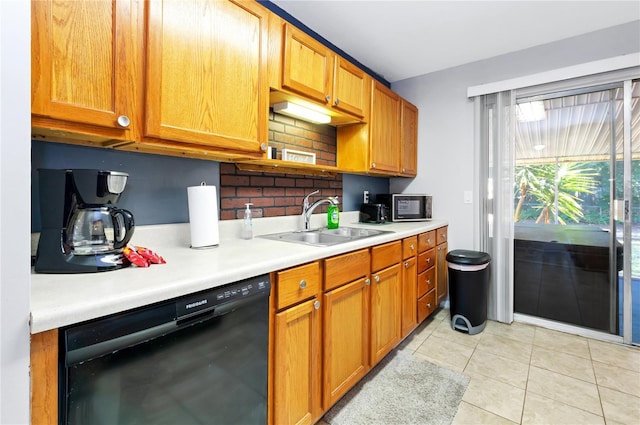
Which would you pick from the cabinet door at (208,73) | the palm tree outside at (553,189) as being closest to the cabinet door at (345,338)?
the cabinet door at (208,73)

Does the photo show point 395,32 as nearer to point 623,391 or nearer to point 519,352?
point 519,352

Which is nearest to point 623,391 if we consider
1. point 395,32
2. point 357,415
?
point 357,415

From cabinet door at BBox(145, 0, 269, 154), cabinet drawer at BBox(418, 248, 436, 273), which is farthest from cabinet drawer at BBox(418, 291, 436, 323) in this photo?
cabinet door at BBox(145, 0, 269, 154)

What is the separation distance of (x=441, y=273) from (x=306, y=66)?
7.50 ft

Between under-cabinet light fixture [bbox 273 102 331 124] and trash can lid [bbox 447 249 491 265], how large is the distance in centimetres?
158

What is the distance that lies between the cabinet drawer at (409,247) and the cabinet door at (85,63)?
1.80 m

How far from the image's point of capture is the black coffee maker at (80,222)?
0.98 m

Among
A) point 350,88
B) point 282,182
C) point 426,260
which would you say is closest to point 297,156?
point 282,182

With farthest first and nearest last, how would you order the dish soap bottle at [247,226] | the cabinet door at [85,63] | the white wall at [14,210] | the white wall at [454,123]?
1. the white wall at [454,123]
2. the dish soap bottle at [247,226]
3. the cabinet door at [85,63]
4. the white wall at [14,210]

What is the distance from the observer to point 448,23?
2270mm

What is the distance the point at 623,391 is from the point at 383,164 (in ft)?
7.02

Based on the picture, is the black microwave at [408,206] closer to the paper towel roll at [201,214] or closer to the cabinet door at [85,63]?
the paper towel roll at [201,214]

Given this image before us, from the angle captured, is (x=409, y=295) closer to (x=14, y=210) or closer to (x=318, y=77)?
(x=318, y=77)

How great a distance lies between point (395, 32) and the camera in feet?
7.86
